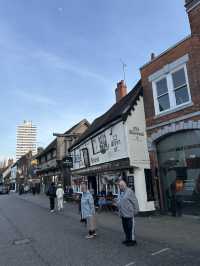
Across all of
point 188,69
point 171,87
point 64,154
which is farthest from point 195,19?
point 64,154

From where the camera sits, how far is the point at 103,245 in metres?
7.29

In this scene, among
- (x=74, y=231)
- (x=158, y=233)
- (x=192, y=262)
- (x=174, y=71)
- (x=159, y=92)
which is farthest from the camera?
(x=159, y=92)

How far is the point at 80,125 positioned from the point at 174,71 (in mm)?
21027

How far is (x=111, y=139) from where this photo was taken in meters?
14.9

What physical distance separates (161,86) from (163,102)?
2.78ft

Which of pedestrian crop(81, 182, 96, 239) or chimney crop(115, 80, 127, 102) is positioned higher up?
chimney crop(115, 80, 127, 102)

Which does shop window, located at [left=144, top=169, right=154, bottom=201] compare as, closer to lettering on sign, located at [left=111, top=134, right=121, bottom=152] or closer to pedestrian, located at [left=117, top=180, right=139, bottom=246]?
lettering on sign, located at [left=111, top=134, right=121, bottom=152]

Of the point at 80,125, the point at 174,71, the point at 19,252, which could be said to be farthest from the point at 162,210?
the point at 80,125

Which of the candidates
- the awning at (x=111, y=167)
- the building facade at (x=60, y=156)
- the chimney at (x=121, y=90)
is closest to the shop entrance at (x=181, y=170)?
the awning at (x=111, y=167)

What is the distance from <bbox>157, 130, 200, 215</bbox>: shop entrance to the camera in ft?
35.9

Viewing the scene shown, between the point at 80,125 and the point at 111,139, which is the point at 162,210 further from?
the point at 80,125

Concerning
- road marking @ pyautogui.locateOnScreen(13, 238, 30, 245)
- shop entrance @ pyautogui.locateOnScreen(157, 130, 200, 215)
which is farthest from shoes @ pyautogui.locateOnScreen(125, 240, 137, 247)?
shop entrance @ pyautogui.locateOnScreen(157, 130, 200, 215)

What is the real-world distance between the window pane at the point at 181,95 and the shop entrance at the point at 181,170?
56.6 inches

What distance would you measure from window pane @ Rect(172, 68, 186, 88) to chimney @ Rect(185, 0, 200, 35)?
1.75 m
